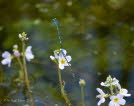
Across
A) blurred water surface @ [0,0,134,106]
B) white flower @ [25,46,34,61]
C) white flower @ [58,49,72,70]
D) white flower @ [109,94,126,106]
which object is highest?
blurred water surface @ [0,0,134,106]

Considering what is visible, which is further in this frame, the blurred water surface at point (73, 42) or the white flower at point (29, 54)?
the blurred water surface at point (73, 42)

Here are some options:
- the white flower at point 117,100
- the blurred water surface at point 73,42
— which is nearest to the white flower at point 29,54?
the blurred water surface at point 73,42

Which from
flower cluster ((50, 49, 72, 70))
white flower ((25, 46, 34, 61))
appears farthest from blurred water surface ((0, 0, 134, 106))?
flower cluster ((50, 49, 72, 70))

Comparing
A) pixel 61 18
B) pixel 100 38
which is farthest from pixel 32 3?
pixel 100 38

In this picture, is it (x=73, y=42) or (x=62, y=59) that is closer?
(x=62, y=59)

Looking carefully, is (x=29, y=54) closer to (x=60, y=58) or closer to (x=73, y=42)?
(x=60, y=58)

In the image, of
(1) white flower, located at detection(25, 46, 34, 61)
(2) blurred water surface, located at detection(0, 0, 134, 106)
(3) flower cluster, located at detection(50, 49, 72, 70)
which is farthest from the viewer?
(2) blurred water surface, located at detection(0, 0, 134, 106)

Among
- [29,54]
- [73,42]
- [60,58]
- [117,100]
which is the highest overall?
[73,42]

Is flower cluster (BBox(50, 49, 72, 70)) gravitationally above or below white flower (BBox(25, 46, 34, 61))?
below

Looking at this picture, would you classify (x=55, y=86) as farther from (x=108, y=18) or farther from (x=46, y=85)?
(x=108, y=18)

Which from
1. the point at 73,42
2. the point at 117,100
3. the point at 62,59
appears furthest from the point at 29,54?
the point at 73,42

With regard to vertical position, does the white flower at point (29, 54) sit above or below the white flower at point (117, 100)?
above

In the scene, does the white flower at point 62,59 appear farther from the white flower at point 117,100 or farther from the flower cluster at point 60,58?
the white flower at point 117,100

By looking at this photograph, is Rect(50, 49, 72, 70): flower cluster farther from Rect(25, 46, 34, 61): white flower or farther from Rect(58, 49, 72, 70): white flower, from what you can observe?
Rect(25, 46, 34, 61): white flower
